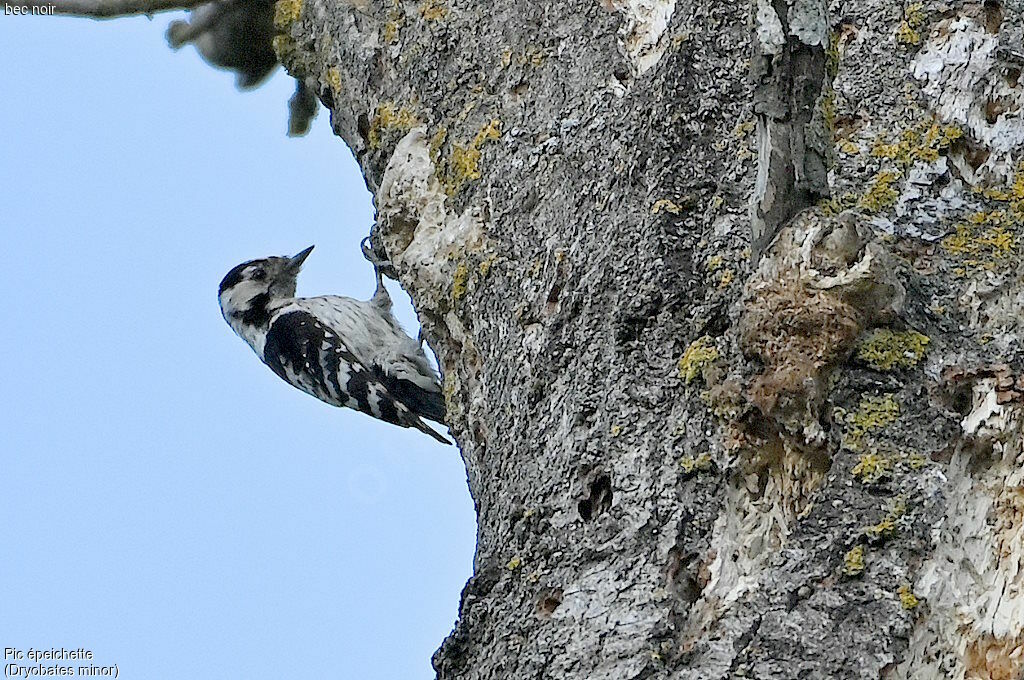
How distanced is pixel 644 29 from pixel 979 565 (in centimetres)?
117

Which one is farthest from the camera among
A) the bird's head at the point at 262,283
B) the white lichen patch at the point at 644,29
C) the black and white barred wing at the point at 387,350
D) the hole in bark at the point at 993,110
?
the bird's head at the point at 262,283

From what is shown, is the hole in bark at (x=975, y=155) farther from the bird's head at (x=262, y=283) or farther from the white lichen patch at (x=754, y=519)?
the bird's head at (x=262, y=283)

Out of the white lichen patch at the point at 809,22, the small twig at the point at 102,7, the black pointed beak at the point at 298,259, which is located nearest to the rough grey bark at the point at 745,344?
the white lichen patch at the point at 809,22

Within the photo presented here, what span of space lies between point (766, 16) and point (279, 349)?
4249mm

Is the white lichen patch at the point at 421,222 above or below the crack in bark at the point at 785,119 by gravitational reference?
above

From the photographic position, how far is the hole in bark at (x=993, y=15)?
190 centimetres

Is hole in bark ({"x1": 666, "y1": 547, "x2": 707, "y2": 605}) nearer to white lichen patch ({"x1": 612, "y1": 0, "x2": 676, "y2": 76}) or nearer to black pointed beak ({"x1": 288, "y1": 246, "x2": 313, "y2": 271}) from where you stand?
white lichen patch ({"x1": 612, "y1": 0, "x2": 676, "y2": 76})

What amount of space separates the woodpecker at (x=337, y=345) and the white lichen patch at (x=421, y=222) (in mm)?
1988

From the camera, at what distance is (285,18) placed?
3.42m

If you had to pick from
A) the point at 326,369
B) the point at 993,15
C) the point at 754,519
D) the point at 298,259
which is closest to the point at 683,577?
the point at 754,519

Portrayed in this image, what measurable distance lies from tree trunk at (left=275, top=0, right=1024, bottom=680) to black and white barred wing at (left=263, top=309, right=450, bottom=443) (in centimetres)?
261

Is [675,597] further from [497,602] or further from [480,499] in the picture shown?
[480,499]

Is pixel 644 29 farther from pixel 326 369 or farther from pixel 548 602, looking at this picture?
pixel 326 369

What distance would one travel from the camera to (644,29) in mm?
2252
